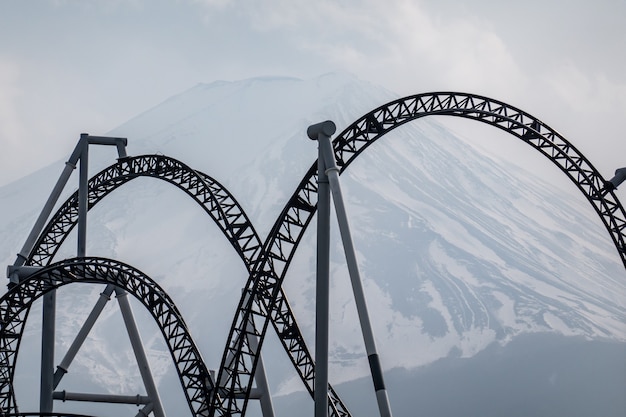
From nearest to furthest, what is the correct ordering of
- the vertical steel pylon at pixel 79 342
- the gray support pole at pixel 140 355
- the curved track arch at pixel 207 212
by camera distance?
the curved track arch at pixel 207 212 → the gray support pole at pixel 140 355 → the vertical steel pylon at pixel 79 342

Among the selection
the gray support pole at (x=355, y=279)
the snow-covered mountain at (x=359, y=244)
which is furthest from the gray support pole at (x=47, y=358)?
the snow-covered mountain at (x=359, y=244)

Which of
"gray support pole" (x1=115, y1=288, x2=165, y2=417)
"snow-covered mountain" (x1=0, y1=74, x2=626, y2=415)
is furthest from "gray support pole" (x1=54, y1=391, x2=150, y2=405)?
"snow-covered mountain" (x1=0, y1=74, x2=626, y2=415)

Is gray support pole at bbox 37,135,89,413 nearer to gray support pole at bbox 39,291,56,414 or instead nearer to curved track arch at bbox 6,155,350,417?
gray support pole at bbox 39,291,56,414

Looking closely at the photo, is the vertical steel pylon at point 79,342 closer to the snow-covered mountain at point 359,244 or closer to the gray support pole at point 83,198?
the gray support pole at point 83,198

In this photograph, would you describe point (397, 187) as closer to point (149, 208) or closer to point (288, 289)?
point (288, 289)

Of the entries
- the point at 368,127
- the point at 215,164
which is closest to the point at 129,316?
the point at 368,127

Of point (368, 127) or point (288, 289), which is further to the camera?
point (288, 289)

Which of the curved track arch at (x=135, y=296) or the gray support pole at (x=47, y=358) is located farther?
the gray support pole at (x=47, y=358)
